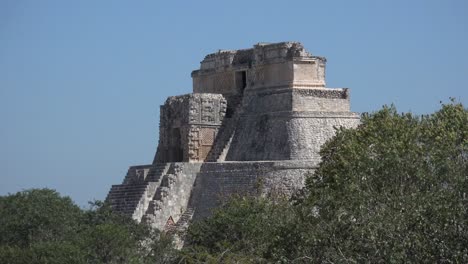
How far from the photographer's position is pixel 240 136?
56.8 meters

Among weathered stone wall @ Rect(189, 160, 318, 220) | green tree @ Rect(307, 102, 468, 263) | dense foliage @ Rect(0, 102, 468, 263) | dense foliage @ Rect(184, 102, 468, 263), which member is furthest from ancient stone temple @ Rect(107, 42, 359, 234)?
green tree @ Rect(307, 102, 468, 263)

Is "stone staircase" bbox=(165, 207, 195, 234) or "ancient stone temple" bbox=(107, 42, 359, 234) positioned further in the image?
"ancient stone temple" bbox=(107, 42, 359, 234)

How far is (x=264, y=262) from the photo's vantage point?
3750cm

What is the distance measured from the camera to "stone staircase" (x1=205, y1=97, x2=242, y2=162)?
5678cm

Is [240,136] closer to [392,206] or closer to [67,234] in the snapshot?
[67,234]

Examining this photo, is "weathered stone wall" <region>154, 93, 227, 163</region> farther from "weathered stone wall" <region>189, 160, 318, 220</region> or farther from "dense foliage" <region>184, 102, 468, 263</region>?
"dense foliage" <region>184, 102, 468, 263</region>

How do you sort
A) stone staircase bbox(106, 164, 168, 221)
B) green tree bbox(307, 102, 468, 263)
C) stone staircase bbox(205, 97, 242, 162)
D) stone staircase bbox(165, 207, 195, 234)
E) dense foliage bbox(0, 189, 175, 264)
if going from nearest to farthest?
1. green tree bbox(307, 102, 468, 263)
2. dense foliage bbox(0, 189, 175, 264)
3. stone staircase bbox(165, 207, 195, 234)
4. stone staircase bbox(106, 164, 168, 221)
5. stone staircase bbox(205, 97, 242, 162)

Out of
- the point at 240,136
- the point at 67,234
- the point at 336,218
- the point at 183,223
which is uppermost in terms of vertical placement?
the point at 240,136

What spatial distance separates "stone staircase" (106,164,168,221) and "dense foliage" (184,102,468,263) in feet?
41.1

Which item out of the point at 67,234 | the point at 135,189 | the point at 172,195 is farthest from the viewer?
the point at 135,189

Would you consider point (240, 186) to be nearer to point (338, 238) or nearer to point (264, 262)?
point (264, 262)

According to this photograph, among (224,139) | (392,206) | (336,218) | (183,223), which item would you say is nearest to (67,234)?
(183,223)

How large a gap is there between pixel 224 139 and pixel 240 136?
80 cm

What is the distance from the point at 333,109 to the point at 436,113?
14.6m
